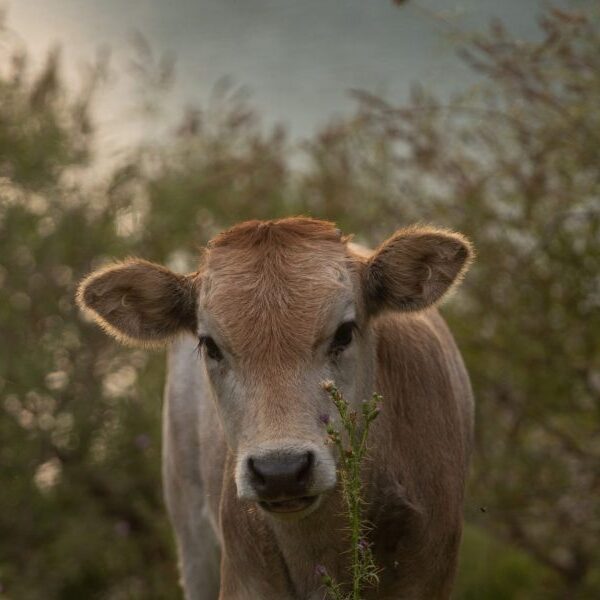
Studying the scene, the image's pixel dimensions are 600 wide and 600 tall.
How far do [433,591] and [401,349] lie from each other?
3.48 feet

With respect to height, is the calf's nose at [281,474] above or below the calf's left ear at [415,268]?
below

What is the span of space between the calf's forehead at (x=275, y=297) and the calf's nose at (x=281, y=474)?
1.71 ft

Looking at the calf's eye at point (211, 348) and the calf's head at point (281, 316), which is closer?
the calf's head at point (281, 316)

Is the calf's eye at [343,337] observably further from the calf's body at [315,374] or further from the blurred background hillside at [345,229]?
the blurred background hillside at [345,229]

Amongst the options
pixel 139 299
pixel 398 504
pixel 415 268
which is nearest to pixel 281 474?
pixel 398 504

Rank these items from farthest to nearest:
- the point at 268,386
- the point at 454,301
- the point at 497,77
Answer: the point at 454,301
the point at 497,77
the point at 268,386

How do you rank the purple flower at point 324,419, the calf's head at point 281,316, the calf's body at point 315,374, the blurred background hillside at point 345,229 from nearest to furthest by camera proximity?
the calf's head at point 281,316 < the purple flower at point 324,419 < the calf's body at point 315,374 < the blurred background hillside at point 345,229

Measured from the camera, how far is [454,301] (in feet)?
35.3

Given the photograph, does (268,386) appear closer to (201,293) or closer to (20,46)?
(201,293)

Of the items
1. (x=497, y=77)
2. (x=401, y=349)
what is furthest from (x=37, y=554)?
(x=401, y=349)

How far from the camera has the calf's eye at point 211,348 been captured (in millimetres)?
5653

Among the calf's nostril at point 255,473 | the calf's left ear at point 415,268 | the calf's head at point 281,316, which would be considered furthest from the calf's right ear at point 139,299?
the calf's nostril at point 255,473

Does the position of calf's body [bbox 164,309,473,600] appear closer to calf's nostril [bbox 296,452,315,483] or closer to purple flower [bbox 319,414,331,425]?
purple flower [bbox 319,414,331,425]

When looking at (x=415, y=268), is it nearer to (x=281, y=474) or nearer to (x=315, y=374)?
(x=315, y=374)
